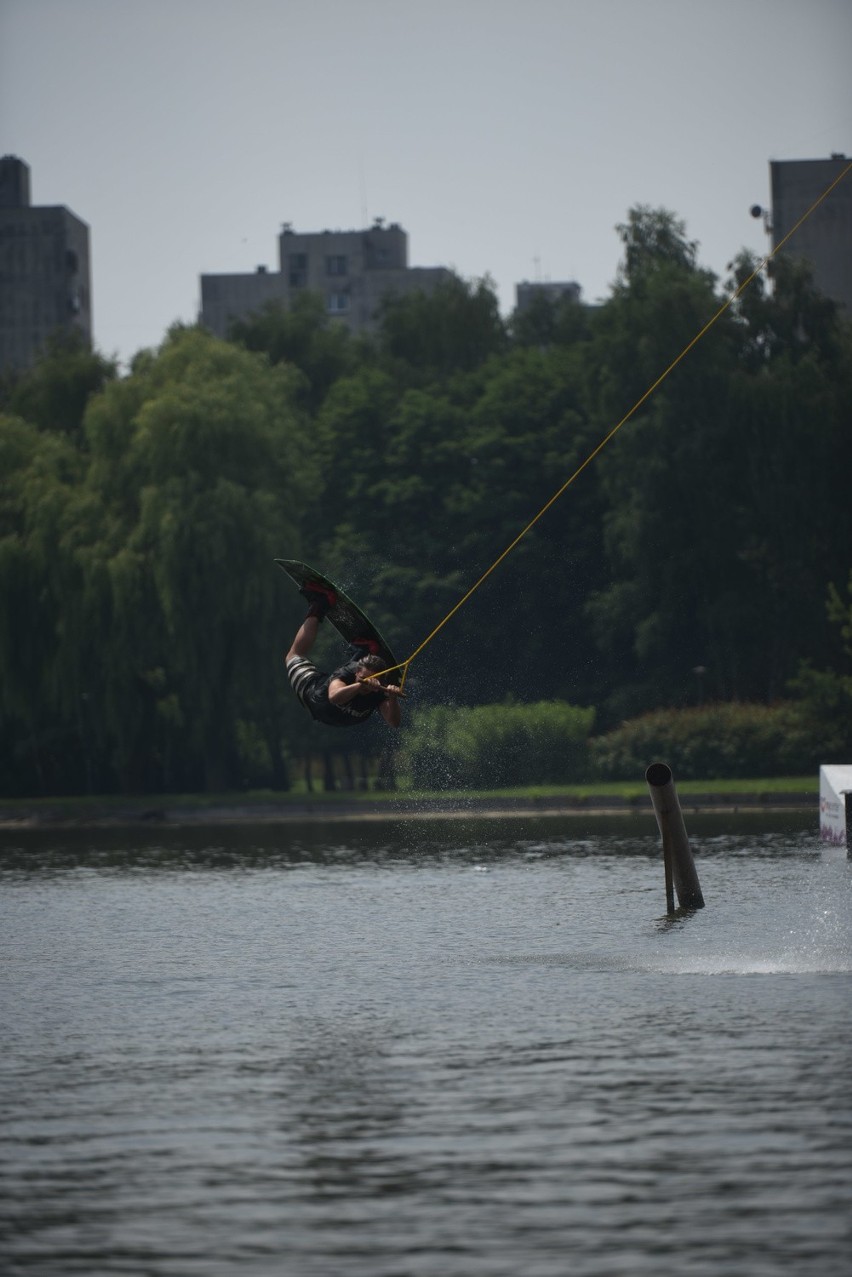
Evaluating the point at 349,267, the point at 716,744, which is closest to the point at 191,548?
the point at 716,744

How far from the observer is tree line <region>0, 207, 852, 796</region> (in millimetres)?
61156

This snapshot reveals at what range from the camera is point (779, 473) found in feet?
225

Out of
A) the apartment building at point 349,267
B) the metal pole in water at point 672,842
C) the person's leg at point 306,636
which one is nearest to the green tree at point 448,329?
the apartment building at point 349,267

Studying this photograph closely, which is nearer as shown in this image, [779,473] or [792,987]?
[792,987]

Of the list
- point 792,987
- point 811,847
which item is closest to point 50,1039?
point 792,987

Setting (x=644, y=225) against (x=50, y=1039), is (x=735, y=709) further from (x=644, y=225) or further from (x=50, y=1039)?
(x=50, y=1039)

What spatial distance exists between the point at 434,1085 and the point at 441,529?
58634mm

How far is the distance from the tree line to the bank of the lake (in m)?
2.42

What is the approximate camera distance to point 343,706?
68.4 feet

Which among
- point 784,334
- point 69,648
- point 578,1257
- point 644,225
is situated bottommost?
point 578,1257

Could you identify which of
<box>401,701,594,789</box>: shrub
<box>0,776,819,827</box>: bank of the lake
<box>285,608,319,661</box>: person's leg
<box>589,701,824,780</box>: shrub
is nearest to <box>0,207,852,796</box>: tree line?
<box>589,701,824,780</box>: shrub

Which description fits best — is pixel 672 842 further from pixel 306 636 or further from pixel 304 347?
pixel 304 347

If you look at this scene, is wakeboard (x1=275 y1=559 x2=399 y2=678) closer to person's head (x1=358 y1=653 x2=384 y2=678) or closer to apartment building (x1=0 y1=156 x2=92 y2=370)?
person's head (x1=358 y1=653 x2=384 y2=678)

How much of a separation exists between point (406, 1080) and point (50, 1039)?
4054mm
